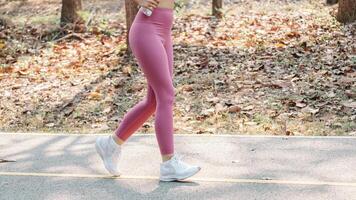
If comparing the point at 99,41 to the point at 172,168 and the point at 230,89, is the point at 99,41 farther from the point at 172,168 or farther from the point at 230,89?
the point at 172,168

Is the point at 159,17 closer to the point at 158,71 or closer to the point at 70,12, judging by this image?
the point at 158,71

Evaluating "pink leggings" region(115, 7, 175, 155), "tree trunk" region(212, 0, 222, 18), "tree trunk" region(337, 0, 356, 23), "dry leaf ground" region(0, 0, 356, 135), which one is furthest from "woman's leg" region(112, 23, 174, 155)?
"tree trunk" region(212, 0, 222, 18)

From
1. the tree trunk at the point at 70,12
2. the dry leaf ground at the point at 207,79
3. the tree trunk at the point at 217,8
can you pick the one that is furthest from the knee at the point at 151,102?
the tree trunk at the point at 217,8

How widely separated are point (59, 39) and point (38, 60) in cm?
152

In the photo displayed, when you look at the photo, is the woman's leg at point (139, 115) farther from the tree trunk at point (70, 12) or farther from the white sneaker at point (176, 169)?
the tree trunk at point (70, 12)

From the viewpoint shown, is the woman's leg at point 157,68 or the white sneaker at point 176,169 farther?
the white sneaker at point 176,169

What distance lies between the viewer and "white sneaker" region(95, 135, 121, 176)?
12.8 ft

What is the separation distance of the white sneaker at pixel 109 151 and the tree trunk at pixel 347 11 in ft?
20.9

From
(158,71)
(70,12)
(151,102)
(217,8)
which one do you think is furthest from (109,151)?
(217,8)

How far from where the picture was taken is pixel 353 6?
9.14 metres

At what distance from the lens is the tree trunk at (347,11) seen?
360 inches

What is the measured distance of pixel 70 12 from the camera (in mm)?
11695

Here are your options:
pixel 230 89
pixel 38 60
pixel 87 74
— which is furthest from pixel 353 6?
pixel 38 60

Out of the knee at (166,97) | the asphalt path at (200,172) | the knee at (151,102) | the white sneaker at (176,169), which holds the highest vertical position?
the knee at (166,97)
